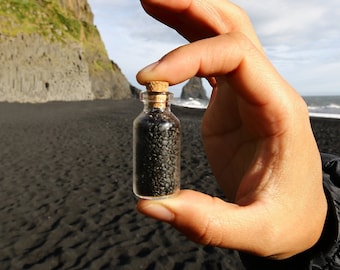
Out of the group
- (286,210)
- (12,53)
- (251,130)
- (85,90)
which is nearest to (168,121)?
(251,130)

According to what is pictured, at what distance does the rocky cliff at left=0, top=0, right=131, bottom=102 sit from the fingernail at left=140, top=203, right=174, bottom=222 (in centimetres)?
3321

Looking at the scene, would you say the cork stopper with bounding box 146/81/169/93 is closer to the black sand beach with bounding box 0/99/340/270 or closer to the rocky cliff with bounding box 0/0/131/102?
the black sand beach with bounding box 0/99/340/270

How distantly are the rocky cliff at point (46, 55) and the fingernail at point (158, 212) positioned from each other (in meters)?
33.2

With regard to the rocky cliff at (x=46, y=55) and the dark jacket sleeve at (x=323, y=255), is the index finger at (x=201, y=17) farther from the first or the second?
the rocky cliff at (x=46, y=55)

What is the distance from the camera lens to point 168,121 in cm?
146

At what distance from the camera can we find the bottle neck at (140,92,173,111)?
1.34 m

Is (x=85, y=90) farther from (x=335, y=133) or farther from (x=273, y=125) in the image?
(x=273, y=125)

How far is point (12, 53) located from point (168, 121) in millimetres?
34646

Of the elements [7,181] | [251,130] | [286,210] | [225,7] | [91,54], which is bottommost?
[7,181]

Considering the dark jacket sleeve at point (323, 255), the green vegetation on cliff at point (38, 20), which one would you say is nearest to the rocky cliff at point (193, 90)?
the green vegetation on cliff at point (38, 20)

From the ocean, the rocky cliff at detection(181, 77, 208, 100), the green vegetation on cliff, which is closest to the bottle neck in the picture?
the ocean

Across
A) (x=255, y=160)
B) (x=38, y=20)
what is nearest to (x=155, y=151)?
(x=255, y=160)

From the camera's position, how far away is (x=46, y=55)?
→ 3472 centimetres

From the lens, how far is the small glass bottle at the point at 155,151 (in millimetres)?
1408
